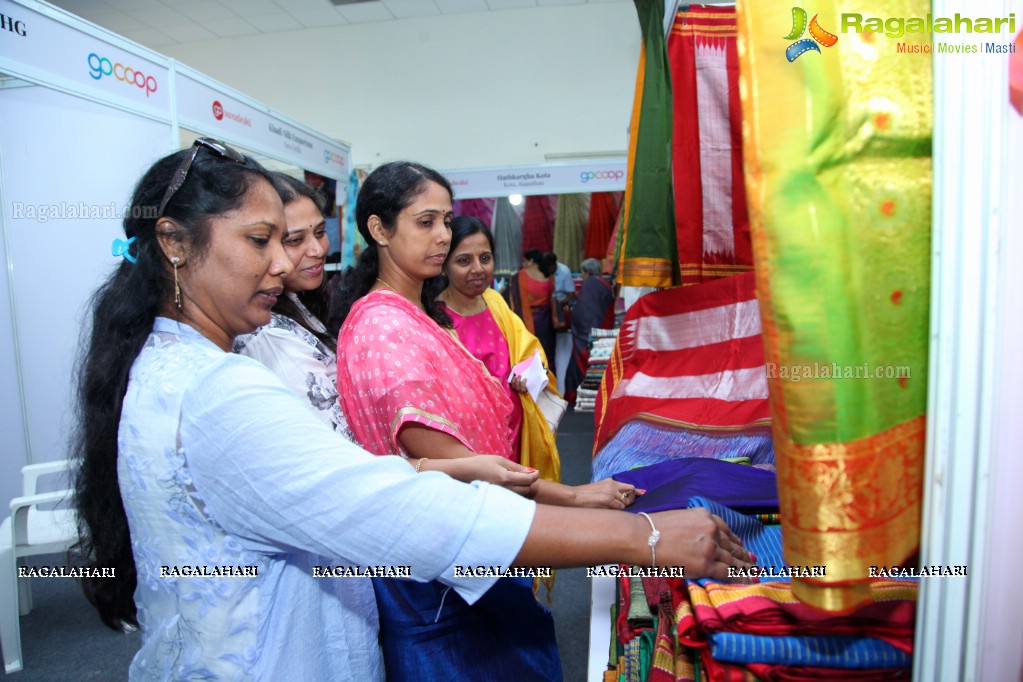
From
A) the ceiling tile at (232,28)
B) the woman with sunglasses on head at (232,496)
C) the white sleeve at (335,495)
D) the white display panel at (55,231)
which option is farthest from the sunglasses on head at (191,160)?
the ceiling tile at (232,28)

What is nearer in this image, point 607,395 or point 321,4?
point 607,395

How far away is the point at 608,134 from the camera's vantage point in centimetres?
807

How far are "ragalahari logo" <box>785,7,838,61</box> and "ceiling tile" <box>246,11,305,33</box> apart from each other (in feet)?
28.9

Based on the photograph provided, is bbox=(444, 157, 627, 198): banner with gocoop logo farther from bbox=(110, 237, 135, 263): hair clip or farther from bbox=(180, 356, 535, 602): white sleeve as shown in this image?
bbox=(180, 356, 535, 602): white sleeve

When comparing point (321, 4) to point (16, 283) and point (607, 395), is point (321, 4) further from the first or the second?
point (607, 395)

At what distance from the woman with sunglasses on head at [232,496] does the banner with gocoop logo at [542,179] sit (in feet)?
17.8

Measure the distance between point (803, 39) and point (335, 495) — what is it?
26.6 inches

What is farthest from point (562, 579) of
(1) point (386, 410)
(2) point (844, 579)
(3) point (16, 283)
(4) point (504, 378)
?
(3) point (16, 283)

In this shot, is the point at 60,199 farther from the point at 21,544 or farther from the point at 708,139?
the point at 708,139

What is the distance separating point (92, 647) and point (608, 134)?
7301 millimetres

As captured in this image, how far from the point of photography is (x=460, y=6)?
311 inches

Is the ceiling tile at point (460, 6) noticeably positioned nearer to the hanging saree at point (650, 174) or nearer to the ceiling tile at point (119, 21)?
the ceiling tile at point (119, 21)

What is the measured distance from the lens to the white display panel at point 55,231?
10.2 feet

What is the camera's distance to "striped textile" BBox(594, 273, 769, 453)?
1715 mm
